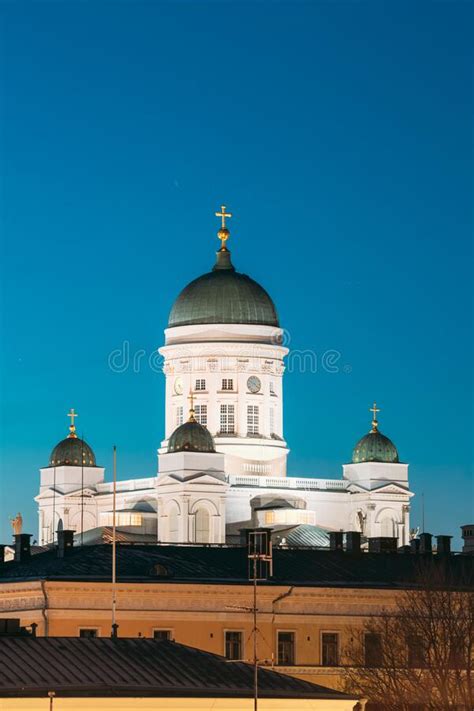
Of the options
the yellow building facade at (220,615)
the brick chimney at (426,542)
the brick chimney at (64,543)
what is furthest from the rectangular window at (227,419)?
the yellow building facade at (220,615)

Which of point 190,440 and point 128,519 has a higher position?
point 190,440

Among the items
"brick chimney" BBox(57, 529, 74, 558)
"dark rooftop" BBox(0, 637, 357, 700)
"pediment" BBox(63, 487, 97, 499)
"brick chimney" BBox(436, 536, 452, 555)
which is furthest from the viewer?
"pediment" BBox(63, 487, 97, 499)

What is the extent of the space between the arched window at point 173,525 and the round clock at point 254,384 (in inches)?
474

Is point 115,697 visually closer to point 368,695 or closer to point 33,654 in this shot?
point 33,654

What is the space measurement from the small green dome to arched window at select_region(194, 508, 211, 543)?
10.8 feet

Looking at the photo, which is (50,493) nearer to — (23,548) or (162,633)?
(23,548)

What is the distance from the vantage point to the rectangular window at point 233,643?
11638cm

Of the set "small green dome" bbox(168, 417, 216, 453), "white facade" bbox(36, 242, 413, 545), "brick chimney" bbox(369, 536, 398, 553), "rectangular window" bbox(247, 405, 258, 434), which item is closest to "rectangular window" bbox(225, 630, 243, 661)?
"brick chimney" bbox(369, 536, 398, 553)

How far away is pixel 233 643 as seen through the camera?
116688mm

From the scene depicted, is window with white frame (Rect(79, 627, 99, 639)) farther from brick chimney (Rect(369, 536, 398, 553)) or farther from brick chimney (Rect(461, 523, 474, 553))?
brick chimney (Rect(461, 523, 474, 553))

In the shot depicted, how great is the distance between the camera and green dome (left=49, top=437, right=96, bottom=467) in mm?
179000

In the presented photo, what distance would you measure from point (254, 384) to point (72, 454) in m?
11.5

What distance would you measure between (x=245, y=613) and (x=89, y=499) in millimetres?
62426

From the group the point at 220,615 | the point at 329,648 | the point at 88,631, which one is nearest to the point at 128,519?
the point at 329,648
